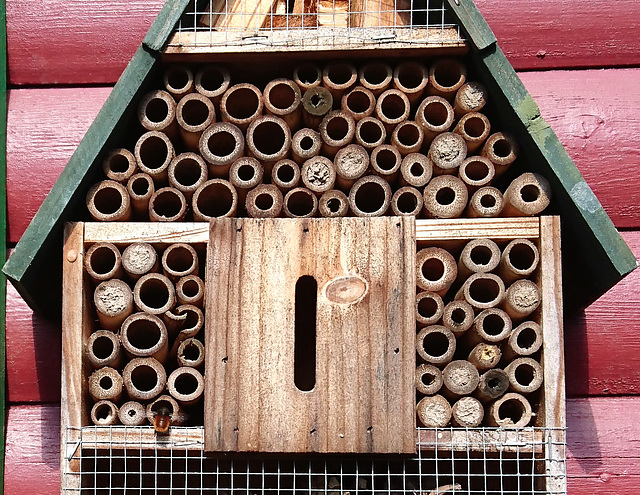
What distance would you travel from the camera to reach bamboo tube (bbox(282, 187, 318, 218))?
93.0 inches

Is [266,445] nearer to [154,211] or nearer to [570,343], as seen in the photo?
[154,211]

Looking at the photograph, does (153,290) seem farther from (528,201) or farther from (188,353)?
(528,201)

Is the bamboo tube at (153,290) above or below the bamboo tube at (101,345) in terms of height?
above

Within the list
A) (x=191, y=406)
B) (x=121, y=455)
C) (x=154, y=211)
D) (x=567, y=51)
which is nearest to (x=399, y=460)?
(x=191, y=406)

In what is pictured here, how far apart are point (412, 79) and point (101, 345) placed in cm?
95

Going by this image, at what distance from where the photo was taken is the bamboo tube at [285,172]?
7.75 feet

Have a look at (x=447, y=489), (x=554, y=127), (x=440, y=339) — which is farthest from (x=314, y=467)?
(x=554, y=127)

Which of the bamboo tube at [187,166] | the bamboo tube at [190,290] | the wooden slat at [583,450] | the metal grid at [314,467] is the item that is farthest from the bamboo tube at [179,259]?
the wooden slat at [583,450]

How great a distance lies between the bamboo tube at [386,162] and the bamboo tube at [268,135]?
20 centimetres

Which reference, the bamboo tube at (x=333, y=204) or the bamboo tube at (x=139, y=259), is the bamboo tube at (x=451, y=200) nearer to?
the bamboo tube at (x=333, y=204)

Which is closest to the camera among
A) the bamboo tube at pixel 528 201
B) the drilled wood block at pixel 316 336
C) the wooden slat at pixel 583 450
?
the drilled wood block at pixel 316 336

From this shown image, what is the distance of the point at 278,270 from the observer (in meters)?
2.28

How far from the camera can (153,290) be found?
2.39m

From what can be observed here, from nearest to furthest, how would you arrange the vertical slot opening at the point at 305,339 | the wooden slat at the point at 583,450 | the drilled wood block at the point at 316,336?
the drilled wood block at the point at 316,336, the vertical slot opening at the point at 305,339, the wooden slat at the point at 583,450
